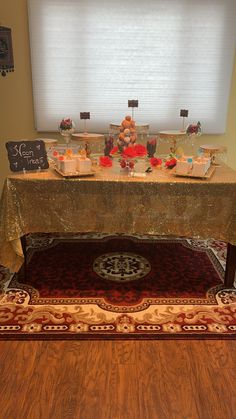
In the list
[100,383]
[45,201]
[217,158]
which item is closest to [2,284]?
[45,201]

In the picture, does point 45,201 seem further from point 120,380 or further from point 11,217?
point 120,380

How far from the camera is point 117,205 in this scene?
2350 millimetres

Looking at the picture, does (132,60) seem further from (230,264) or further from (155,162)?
(230,264)

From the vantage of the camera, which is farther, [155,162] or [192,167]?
[155,162]

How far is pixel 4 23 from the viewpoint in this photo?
3693mm

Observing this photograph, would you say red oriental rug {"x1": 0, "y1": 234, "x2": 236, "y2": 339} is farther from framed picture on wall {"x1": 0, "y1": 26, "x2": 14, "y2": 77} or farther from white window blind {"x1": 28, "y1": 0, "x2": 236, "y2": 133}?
framed picture on wall {"x1": 0, "y1": 26, "x2": 14, "y2": 77}

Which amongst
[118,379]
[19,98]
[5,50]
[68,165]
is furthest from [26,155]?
[19,98]

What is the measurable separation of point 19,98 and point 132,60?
3.93ft

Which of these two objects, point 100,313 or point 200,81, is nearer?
point 100,313

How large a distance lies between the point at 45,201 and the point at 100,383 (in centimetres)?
109

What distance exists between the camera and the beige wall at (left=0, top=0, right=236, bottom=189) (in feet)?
12.1

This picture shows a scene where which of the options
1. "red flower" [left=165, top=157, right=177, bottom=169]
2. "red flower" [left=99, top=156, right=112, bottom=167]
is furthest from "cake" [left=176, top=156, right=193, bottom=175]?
"red flower" [left=99, top=156, right=112, bottom=167]

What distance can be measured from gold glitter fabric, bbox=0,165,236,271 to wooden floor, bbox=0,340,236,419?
2.25 ft

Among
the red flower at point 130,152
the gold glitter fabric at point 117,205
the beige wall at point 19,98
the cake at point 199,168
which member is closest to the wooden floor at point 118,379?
the gold glitter fabric at point 117,205
